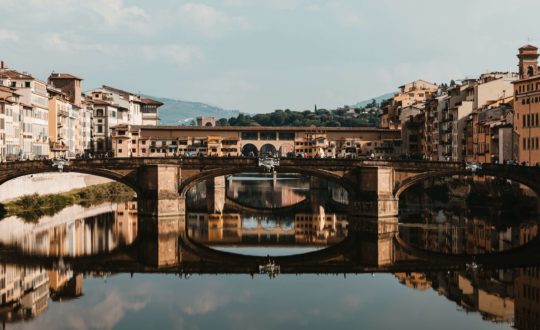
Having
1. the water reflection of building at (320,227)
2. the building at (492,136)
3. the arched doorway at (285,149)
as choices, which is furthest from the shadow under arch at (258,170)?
the arched doorway at (285,149)

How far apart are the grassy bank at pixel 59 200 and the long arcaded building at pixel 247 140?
28107 mm

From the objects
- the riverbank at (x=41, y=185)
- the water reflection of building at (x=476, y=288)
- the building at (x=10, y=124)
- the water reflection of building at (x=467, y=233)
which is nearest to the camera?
the water reflection of building at (x=476, y=288)

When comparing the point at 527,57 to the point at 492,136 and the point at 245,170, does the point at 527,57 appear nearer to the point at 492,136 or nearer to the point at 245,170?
the point at 492,136

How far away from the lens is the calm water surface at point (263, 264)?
126 ft

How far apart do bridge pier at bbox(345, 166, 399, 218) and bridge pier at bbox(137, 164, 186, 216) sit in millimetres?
14621

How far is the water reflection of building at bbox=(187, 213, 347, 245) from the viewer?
62.0 metres

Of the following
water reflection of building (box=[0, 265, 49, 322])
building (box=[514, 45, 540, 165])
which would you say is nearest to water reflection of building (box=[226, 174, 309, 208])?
building (box=[514, 45, 540, 165])

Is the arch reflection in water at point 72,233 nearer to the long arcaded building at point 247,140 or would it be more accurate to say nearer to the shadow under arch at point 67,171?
the shadow under arch at point 67,171

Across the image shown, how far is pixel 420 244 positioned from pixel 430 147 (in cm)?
6091

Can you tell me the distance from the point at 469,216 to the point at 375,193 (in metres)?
8.17

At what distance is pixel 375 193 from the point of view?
71.5m

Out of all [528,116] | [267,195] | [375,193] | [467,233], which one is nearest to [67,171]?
[375,193]

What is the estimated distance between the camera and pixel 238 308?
4025cm

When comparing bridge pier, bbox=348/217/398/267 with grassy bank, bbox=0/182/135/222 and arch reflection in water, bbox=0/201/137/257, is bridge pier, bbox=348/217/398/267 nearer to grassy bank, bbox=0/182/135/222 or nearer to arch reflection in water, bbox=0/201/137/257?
arch reflection in water, bbox=0/201/137/257
